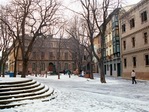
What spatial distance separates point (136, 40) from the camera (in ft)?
111

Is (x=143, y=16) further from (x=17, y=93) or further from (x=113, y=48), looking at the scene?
(x=17, y=93)

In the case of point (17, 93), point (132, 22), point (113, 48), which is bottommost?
point (17, 93)

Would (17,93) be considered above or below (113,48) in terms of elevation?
below

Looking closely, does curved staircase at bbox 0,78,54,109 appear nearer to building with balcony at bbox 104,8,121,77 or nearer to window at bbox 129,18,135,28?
window at bbox 129,18,135,28

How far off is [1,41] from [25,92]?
26614 mm

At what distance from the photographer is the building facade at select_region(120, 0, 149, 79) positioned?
30916 millimetres

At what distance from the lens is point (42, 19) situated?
1106 inches

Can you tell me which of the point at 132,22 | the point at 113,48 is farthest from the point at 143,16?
the point at 113,48

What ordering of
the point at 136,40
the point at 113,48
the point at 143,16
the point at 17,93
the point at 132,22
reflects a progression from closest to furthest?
the point at 17,93
the point at 143,16
the point at 136,40
the point at 132,22
the point at 113,48

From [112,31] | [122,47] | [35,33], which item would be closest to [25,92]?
[35,33]

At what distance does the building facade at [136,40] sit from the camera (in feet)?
101

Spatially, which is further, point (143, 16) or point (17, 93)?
point (143, 16)

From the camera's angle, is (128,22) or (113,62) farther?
(113,62)

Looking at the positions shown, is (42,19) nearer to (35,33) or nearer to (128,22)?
(35,33)
